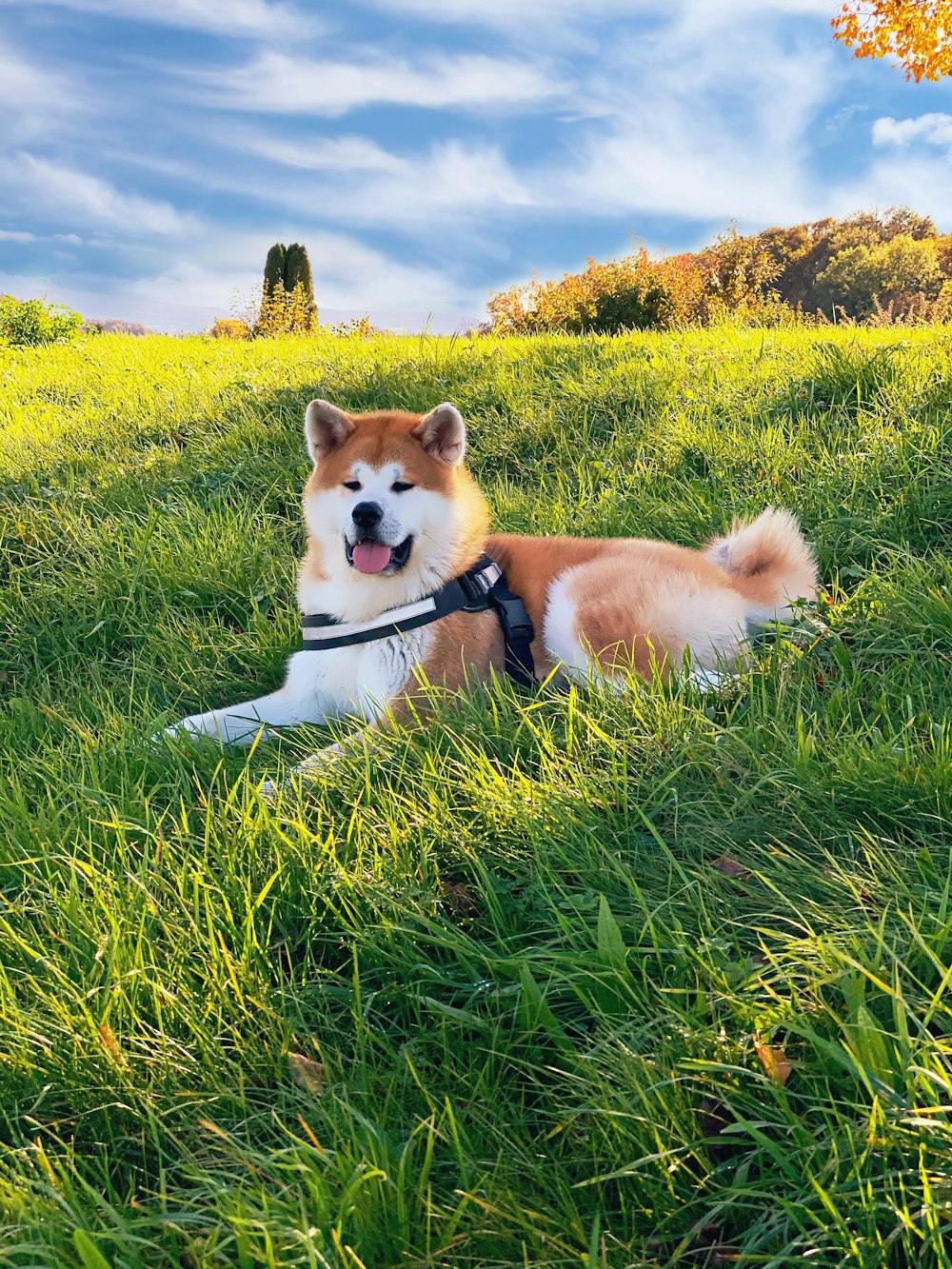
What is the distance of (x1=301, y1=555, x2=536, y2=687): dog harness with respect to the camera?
10.4ft

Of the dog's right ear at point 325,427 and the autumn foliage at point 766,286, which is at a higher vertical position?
the autumn foliage at point 766,286

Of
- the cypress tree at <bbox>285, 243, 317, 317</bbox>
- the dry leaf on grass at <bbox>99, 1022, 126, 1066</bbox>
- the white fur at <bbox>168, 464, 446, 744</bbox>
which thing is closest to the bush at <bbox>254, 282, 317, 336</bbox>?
the cypress tree at <bbox>285, 243, 317, 317</bbox>

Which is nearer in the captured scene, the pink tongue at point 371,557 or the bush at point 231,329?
the pink tongue at point 371,557

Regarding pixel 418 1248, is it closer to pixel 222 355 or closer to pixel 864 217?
pixel 222 355

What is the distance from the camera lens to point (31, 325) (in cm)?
1459

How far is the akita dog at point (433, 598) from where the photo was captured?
3.16 meters

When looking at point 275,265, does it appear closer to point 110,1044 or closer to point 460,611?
point 460,611

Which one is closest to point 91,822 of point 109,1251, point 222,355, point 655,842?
point 109,1251

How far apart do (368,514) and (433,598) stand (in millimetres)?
370


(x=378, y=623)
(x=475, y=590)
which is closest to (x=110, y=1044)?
(x=378, y=623)

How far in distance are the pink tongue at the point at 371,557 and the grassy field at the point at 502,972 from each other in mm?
578

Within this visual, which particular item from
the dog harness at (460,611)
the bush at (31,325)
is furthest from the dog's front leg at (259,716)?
the bush at (31,325)

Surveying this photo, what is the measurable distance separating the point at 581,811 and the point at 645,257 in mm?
15342

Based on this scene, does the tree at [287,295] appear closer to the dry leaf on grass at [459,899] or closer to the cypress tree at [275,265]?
the cypress tree at [275,265]
